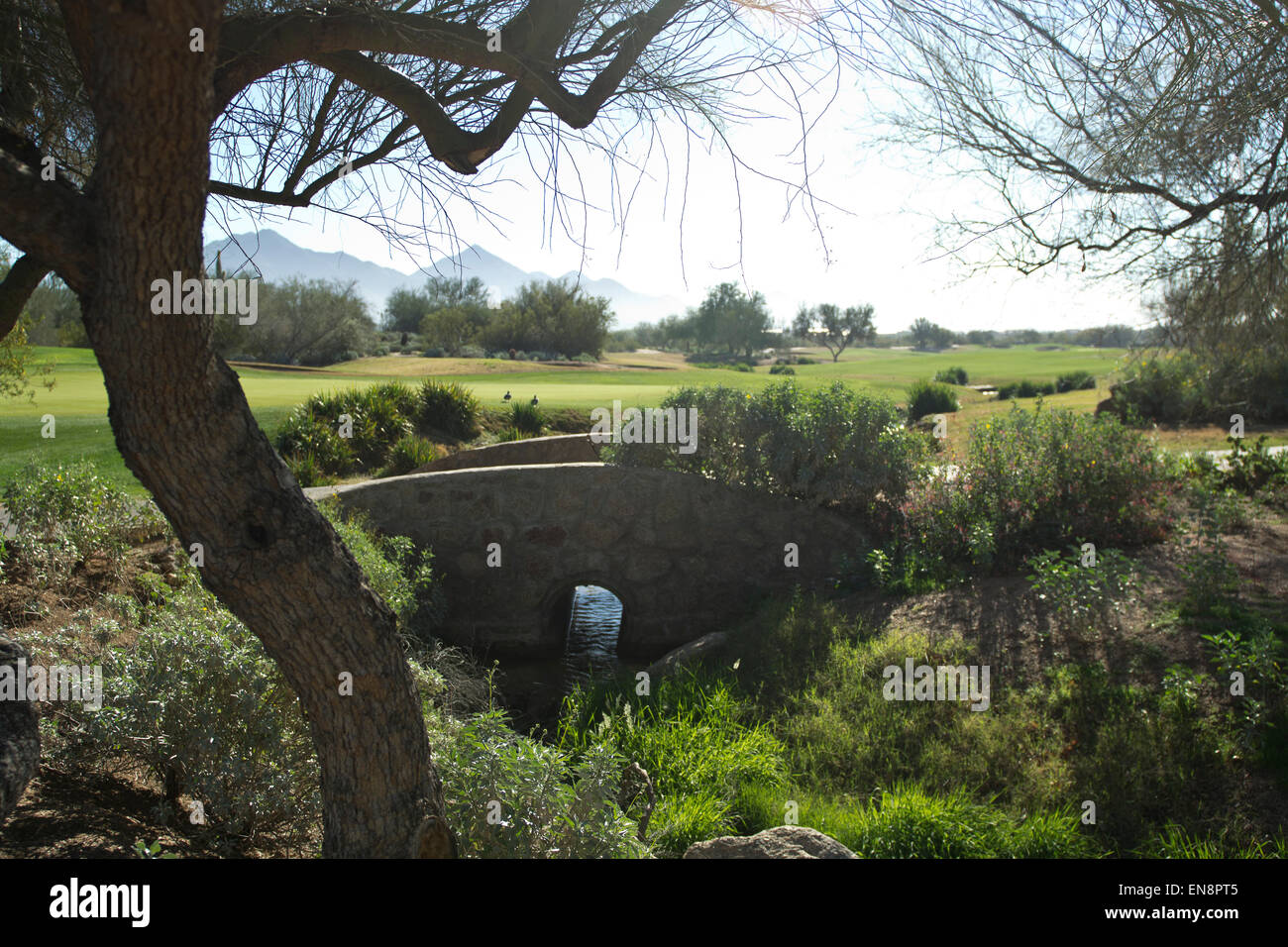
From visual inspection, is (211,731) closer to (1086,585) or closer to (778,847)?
(778,847)

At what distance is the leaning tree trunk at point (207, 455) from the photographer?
207 cm

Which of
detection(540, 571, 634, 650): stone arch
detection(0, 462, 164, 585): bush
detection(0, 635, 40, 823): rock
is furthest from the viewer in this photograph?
detection(540, 571, 634, 650): stone arch

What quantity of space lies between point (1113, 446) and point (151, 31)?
26.9 feet

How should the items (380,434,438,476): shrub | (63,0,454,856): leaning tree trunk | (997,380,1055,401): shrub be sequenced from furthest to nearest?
(997,380,1055,401): shrub < (380,434,438,476): shrub < (63,0,454,856): leaning tree trunk

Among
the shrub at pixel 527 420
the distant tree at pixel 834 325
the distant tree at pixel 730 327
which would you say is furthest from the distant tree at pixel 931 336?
the shrub at pixel 527 420

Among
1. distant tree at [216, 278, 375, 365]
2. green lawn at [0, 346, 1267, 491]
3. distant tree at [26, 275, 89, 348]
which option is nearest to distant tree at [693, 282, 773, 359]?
green lawn at [0, 346, 1267, 491]

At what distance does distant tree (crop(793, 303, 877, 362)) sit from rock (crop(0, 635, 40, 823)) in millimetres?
50374

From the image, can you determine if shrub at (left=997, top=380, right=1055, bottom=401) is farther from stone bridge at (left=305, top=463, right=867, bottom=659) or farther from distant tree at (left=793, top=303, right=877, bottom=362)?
distant tree at (left=793, top=303, right=877, bottom=362)

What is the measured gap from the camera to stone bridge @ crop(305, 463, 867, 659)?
8.87 metres

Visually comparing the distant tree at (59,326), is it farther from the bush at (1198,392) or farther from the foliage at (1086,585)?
the bush at (1198,392)

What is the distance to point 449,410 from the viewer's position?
614 inches

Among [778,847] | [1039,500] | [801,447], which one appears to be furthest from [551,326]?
[778,847]

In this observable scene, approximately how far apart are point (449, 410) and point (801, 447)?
28.2 ft

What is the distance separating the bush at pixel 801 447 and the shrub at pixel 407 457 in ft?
15.6
